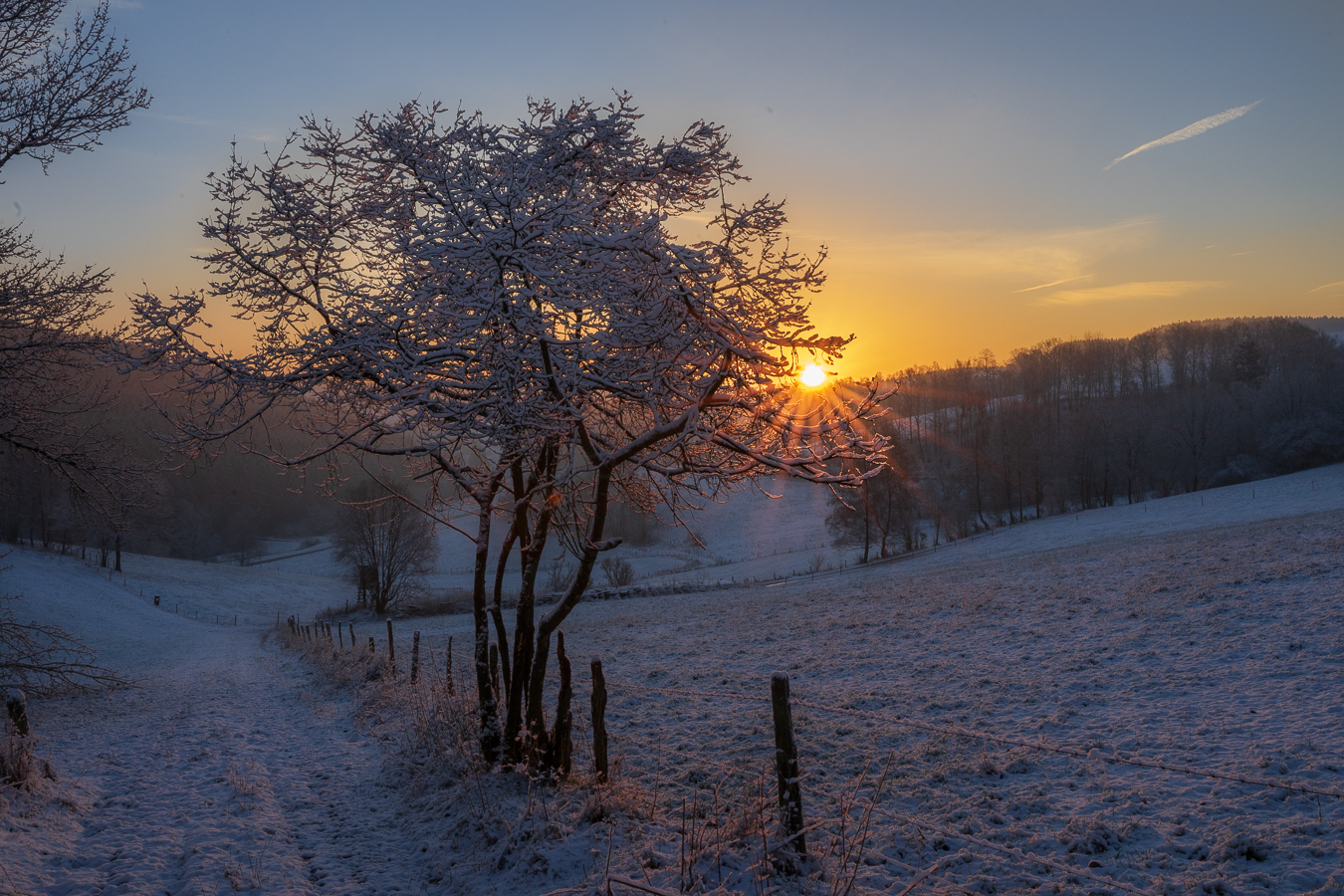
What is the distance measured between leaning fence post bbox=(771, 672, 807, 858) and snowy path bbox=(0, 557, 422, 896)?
10.6ft

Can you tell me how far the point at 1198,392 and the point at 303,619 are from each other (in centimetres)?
8889

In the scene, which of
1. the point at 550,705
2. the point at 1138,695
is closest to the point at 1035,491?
the point at 1138,695

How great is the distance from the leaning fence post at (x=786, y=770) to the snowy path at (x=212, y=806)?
127 inches

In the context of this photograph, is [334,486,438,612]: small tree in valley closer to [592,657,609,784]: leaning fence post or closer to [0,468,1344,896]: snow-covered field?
[0,468,1344,896]: snow-covered field

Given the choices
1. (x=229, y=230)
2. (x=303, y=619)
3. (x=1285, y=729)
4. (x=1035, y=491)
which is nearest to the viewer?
(x=229, y=230)

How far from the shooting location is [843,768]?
8391 mm

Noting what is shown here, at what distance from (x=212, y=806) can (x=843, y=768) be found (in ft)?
23.3

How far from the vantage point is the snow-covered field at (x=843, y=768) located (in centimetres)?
554

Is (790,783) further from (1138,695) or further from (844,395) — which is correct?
(1138,695)

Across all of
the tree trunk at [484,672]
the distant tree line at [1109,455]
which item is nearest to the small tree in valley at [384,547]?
the distant tree line at [1109,455]

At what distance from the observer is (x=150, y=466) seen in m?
10.4

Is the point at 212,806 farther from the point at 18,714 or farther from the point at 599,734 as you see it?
the point at 599,734

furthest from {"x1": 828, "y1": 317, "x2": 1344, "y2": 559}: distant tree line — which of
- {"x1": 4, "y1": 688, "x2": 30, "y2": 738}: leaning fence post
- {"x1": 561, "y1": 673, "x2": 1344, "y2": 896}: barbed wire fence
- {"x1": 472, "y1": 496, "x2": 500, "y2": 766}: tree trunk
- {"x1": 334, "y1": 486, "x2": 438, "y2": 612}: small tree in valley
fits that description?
{"x1": 4, "y1": 688, "x2": 30, "y2": 738}: leaning fence post

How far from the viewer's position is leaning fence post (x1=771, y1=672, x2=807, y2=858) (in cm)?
538
